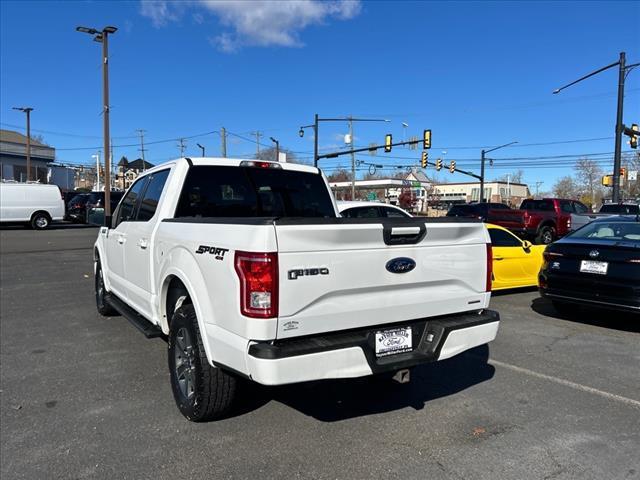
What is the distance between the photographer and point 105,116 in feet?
80.3

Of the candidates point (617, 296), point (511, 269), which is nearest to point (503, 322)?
point (617, 296)

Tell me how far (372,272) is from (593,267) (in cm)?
470

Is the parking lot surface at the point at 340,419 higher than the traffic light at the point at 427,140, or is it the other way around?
the traffic light at the point at 427,140

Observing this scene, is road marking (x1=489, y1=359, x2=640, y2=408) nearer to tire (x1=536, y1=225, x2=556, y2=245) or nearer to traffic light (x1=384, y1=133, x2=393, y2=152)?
tire (x1=536, y1=225, x2=556, y2=245)

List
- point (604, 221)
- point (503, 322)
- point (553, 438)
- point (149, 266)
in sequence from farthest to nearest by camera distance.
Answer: point (604, 221) < point (503, 322) < point (149, 266) < point (553, 438)

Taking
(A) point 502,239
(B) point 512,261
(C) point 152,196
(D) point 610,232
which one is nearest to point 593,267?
(D) point 610,232

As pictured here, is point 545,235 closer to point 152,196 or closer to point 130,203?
point 130,203

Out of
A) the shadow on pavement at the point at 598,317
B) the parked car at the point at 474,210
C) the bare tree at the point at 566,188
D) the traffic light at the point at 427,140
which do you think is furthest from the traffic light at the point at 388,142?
the bare tree at the point at 566,188

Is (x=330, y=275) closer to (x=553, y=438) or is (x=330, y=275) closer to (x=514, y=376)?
(x=553, y=438)

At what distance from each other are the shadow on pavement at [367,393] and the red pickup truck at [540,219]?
16.9m

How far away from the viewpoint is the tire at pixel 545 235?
20641 mm

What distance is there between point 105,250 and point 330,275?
15.0 feet

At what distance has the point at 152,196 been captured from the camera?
200 inches

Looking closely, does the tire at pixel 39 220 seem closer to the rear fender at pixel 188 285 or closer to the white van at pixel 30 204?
the white van at pixel 30 204
